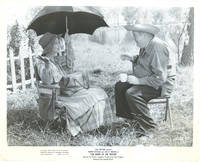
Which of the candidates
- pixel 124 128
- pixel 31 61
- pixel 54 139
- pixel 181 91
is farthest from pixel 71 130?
pixel 181 91

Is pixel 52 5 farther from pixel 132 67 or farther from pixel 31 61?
pixel 132 67

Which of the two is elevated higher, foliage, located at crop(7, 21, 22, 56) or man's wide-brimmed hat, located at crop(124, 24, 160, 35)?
man's wide-brimmed hat, located at crop(124, 24, 160, 35)

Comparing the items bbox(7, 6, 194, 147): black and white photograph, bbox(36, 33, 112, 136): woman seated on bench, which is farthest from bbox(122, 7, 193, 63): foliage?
bbox(36, 33, 112, 136): woman seated on bench

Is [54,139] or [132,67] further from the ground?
[132,67]

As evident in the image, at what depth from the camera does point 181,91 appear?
9.77 ft

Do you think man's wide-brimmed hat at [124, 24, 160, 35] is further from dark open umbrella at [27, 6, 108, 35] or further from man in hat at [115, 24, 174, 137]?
dark open umbrella at [27, 6, 108, 35]

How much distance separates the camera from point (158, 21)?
2.95m

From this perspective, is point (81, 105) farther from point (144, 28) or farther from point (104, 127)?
point (144, 28)

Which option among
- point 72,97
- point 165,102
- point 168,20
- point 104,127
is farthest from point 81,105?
point 168,20

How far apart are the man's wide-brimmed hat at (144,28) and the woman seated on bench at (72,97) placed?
457mm

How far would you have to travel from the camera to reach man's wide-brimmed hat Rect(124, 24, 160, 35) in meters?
2.95

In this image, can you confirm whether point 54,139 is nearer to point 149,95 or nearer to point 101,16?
point 149,95

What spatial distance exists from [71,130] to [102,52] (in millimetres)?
562
